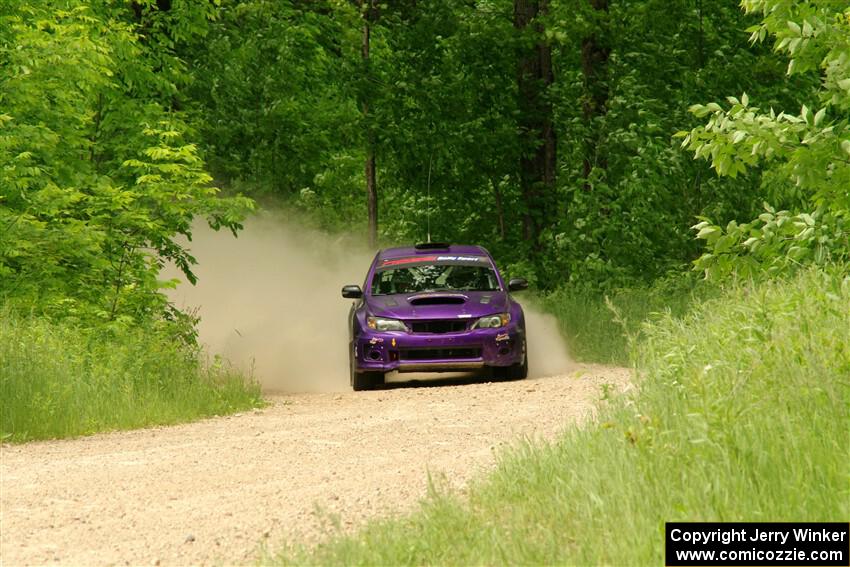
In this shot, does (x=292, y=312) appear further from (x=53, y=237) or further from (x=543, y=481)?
(x=543, y=481)

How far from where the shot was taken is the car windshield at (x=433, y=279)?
19.2 m

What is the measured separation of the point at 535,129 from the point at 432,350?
13.3 meters

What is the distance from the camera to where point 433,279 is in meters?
19.3

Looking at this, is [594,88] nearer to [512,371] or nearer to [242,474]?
[512,371]

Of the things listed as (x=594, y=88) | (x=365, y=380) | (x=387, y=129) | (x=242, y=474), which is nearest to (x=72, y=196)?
(x=365, y=380)

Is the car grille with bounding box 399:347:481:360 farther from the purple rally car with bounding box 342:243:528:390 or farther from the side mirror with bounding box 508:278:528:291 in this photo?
the side mirror with bounding box 508:278:528:291

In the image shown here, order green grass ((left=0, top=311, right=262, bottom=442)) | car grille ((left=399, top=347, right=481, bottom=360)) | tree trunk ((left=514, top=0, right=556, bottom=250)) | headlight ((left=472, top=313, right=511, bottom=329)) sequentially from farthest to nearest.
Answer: tree trunk ((left=514, top=0, right=556, bottom=250)), headlight ((left=472, top=313, right=511, bottom=329)), car grille ((left=399, top=347, right=481, bottom=360)), green grass ((left=0, top=311, right=262, bottom=442))

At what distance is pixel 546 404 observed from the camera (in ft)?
48.0

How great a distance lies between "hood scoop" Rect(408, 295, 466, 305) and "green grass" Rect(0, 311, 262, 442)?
278cm

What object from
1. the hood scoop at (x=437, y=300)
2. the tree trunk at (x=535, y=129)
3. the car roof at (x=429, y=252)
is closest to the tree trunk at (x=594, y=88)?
the tree trunk at (x=535, y=129)

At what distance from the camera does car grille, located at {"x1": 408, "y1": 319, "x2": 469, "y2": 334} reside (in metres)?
18.1

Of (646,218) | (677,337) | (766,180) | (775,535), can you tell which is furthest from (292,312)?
(775,535)

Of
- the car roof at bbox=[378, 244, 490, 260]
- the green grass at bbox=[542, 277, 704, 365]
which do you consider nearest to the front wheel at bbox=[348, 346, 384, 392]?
the car roof at bbox=[378, 244, 490, 260]

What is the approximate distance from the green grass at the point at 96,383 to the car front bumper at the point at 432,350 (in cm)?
193
